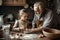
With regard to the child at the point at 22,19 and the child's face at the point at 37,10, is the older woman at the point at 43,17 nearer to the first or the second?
the child's face at the point at 37,10

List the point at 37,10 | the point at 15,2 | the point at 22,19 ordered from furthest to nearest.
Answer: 1. the point at 15,2
2. the point at 22,19
3. the point at 37,10

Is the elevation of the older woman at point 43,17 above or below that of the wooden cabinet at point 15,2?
below

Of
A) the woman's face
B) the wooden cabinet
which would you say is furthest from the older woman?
the wooden cabinet

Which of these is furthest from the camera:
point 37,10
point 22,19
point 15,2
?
point 15,2

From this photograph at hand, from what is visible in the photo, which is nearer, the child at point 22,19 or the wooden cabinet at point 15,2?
the child at point 22,19

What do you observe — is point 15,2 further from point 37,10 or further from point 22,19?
point 37,10

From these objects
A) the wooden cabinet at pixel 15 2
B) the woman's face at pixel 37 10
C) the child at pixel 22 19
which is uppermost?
the wooden cabinet at pixel 15 2

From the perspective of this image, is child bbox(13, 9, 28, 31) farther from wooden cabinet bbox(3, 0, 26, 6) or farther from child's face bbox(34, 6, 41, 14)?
wooden cabinet bbox(3, 0, 26, 6)

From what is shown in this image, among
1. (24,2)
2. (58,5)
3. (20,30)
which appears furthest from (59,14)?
(20,30)

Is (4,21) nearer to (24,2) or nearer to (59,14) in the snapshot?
(24,2)

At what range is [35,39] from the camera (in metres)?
1.94

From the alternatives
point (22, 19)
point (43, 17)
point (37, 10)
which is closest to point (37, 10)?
point (37, 10)

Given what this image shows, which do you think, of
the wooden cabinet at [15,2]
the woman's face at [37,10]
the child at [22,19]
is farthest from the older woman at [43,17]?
the wooden cabinet at [15,2]

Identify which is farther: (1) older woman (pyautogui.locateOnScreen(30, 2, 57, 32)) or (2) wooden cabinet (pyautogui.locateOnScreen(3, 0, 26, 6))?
(2) wooden cabinet (pyautogui.locateOnScreen(3, 0, 26, 6))
